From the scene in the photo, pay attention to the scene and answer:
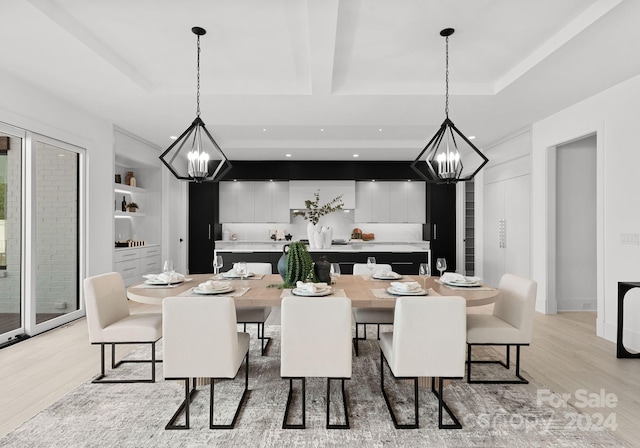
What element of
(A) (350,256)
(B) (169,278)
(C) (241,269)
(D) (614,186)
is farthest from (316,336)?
(A) (350,256)

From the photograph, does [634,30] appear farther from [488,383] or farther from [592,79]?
[488,383]

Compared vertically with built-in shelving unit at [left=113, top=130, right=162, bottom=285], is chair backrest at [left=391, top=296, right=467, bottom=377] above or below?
below

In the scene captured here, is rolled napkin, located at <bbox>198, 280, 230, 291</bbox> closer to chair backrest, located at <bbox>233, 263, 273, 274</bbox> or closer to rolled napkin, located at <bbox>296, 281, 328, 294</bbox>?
rolled napkin, located at <bbox>296, 281, 328, 294</bbox>

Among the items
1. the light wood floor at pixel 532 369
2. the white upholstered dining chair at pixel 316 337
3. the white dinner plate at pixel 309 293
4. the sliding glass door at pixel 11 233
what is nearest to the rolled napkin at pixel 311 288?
the white dinner plate at pixel 309 293

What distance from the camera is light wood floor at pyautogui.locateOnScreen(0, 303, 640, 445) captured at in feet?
7.79

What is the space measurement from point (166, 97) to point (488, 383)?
4.02m

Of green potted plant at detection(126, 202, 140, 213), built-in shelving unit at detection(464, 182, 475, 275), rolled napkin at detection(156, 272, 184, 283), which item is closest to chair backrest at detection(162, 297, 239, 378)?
rolled napkin at detection(156, 272, 184, 283)

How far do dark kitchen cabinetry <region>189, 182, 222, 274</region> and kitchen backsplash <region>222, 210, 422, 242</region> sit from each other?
51cm

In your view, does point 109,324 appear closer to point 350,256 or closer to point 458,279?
point 458,279

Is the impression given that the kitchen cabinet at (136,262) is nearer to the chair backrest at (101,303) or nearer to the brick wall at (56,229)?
the brick wall at (56,229)

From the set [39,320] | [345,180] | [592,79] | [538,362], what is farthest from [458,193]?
[39,320]

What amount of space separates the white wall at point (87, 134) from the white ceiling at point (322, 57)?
146 millimetres

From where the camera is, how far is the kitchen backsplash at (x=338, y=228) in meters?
8.33

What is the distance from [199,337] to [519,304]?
2.10m
